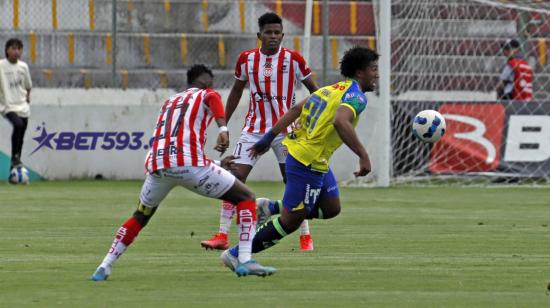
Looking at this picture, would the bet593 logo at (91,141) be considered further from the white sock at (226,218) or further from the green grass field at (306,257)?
the white sock at (226,218)

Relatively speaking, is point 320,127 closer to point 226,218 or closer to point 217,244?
point 217,244

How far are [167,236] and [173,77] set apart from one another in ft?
40.4

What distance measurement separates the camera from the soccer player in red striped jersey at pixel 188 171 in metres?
8.85

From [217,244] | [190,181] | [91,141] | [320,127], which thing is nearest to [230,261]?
[190,181]

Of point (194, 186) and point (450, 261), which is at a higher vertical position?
point (194, 186)

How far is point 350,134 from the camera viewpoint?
9.01 meters

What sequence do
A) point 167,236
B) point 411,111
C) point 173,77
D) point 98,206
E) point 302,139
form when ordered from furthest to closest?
point 173,77, point 411,111, point 98,206, point 167,236, point 302,139

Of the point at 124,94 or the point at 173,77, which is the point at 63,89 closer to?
the point at 124,94

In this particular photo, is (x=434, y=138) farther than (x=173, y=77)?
No

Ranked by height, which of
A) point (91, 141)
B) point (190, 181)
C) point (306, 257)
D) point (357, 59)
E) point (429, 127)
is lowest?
point (306, 257)

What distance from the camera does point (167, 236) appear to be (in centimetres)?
1238

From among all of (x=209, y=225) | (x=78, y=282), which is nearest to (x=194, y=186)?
(x=78, y=282)

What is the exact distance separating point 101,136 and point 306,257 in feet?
37.1

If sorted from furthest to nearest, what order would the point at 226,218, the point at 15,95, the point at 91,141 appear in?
the point at 91,141, the point at 15,95, the point at 226,218
